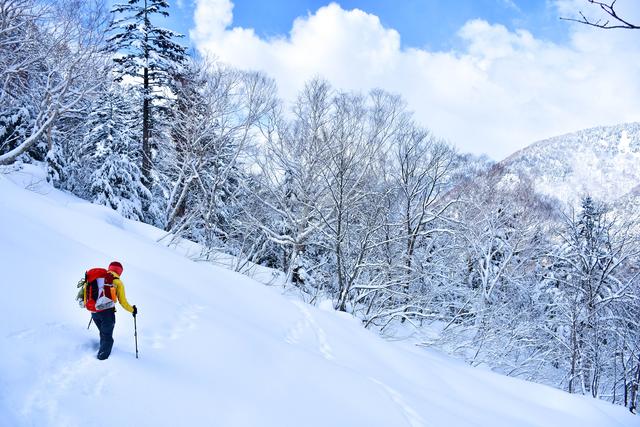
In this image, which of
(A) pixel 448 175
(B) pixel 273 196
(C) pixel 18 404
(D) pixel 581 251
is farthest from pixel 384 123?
(C) pixel 18 404

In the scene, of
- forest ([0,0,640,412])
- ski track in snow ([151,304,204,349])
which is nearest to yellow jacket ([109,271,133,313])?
ski track in snow ([151,304,204,349])

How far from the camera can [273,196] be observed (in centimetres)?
1770

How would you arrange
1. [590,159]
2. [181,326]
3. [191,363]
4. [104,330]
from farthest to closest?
[590,159] < [181,326] < [191,363] < [104,330]

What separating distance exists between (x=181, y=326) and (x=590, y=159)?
10034 cm

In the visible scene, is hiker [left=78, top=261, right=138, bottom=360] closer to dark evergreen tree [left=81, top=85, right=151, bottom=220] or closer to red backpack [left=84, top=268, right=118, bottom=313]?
red backpack [left=84, top=268, right=118, bottom=313]

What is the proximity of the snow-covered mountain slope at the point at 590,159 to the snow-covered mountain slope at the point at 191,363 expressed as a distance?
60612 millimetres

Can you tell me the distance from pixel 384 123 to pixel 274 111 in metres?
4.98

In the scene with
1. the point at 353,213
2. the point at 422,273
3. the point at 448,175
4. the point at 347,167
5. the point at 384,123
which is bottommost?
the point at 422,273

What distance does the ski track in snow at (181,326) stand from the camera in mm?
4795

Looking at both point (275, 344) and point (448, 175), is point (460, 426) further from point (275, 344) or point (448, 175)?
point (448, 175)

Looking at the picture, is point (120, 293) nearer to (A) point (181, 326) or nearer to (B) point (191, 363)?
(B) point (191, 363)

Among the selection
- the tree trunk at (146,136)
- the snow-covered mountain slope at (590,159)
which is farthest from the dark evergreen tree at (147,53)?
the snow-covered mountain slope at (590,159)

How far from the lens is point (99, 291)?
3924 mm

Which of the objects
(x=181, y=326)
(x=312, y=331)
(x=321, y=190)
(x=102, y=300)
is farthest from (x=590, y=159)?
(x=102, y=300)
